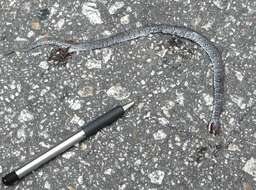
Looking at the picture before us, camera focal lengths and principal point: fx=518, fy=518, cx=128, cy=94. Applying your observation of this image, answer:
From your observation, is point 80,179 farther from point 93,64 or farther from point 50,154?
point 93,64

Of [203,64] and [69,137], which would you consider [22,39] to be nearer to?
[69,137]

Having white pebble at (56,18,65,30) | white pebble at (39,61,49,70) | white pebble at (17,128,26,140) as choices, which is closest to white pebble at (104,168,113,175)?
white pebble at (17,128,26,140)

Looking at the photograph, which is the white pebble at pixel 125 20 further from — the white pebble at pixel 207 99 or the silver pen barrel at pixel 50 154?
the silver pen barrel at pixel 50 154

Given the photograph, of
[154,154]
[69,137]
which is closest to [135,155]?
[154,154]

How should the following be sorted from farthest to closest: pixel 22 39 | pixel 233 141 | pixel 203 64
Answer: pixel 22 39
pixel 203 64
pixel 233 141

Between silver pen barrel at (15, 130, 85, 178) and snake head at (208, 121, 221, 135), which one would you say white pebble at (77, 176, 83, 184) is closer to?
silver pen barrel at (15, 130, 85, 178)
